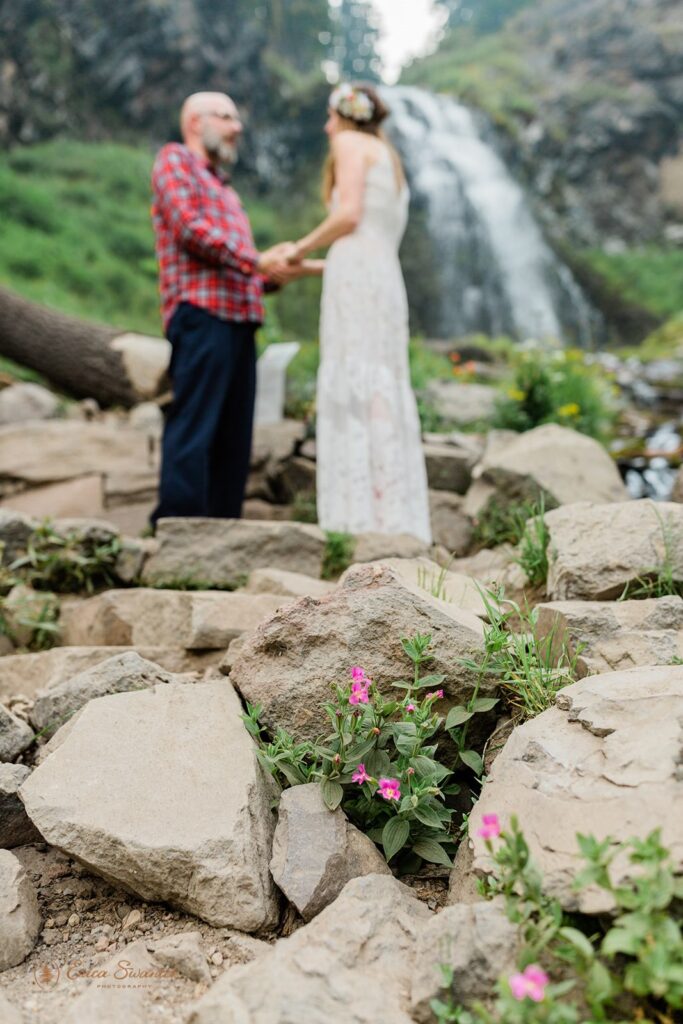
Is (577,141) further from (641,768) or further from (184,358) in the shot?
(641,768)

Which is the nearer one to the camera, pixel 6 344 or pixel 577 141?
pixel 6 344

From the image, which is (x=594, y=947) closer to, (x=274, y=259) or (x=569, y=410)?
(x=274, y=259)

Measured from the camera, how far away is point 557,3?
3441 cm

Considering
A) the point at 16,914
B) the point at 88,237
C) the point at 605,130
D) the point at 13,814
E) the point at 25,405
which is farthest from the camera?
the point at 605,130

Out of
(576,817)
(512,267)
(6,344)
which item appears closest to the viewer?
(576,817)

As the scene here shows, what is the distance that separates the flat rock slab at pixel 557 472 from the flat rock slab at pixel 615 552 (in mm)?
1342

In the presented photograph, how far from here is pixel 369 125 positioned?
4.13m

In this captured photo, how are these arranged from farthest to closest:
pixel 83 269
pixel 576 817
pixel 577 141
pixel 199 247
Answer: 1. pixel 577 141
2. pixel 83 269
3. pixel 199 247
4. pixel 576 817

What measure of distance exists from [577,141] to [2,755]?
79.0ft

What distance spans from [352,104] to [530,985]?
12.9ft

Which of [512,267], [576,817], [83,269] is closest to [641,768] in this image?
[576,817]

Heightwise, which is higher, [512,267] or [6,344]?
[512,267]

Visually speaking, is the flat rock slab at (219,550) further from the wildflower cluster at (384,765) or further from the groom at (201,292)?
the wildflower cluster at (384,765)

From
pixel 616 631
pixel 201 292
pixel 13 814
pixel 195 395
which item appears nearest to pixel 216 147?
pixel 201 292
